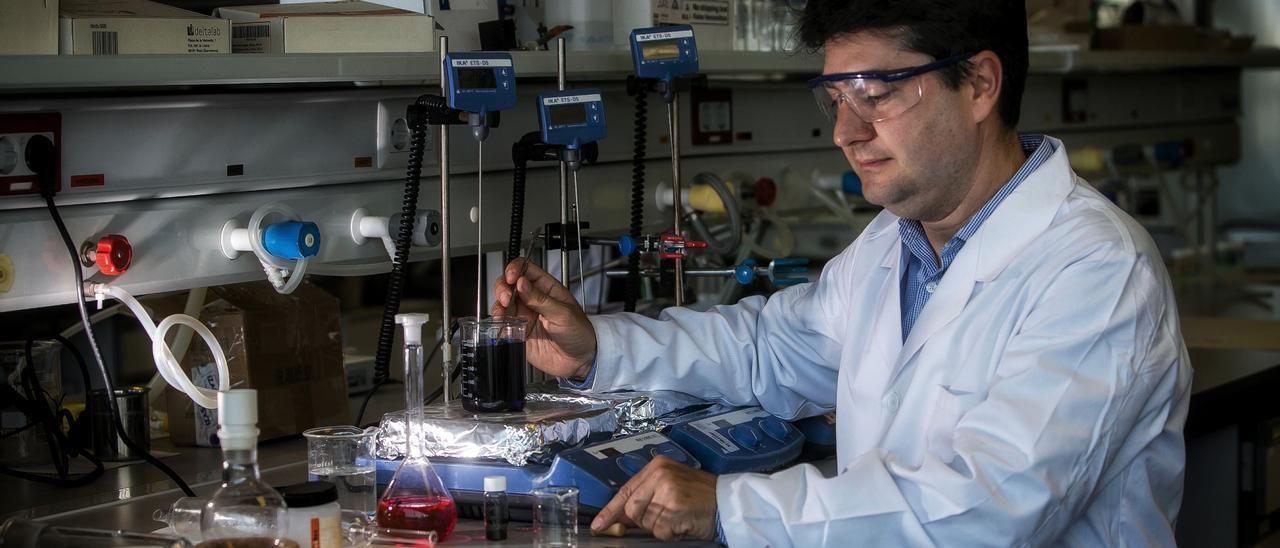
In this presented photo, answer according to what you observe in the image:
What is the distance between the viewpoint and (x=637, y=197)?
2.36m

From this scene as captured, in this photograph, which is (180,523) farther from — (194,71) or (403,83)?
(403,83)

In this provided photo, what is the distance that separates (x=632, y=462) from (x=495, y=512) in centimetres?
20

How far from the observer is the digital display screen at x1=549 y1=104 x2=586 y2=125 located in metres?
1.98

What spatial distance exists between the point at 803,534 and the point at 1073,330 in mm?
369

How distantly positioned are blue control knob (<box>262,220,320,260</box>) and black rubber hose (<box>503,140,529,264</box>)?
350 mm

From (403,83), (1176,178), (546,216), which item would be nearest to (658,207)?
(546,216)

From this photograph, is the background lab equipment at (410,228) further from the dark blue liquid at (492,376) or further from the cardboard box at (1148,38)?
the cardboard box at (1148,38)

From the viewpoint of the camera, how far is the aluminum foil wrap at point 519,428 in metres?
1.68

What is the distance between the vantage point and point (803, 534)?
1.50m

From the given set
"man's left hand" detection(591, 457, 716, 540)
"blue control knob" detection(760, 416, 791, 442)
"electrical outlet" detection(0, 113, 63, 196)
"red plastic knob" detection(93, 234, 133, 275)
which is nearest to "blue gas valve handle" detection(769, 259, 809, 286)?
"blue control knob" detection(760, 416, 791, 442)

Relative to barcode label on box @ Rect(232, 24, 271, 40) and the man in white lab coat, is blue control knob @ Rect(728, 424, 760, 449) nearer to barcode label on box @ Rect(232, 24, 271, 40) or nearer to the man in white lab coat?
the man in white lab coat

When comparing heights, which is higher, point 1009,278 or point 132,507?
point 1009,278

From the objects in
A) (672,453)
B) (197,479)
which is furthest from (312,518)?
(197,479)

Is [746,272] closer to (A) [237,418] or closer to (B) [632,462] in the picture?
(B) [632,462]
